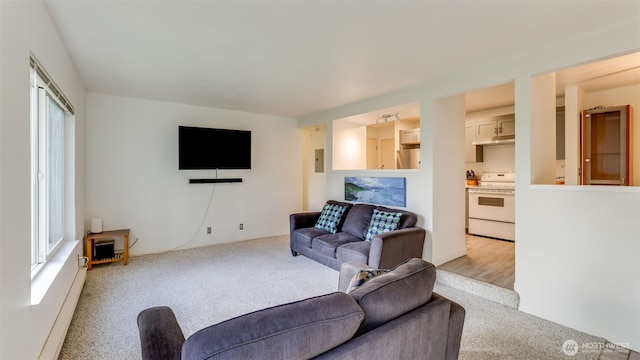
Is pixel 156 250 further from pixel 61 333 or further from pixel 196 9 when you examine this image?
pixel 196 9

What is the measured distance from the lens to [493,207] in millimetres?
5090

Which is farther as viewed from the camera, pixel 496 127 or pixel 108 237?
pixel 496 127

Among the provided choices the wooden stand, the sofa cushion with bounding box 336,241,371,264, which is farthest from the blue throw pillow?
the wooden stand

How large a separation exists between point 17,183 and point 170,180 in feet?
11.2

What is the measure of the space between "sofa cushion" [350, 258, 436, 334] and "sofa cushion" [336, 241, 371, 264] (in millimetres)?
1888

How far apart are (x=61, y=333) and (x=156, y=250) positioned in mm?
2570

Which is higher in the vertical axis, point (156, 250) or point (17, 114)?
point (17, 114)

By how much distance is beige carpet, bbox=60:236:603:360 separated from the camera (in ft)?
7.20

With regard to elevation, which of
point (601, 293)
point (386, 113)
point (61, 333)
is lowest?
point (61, 333)

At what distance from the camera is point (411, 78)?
11.5 feet

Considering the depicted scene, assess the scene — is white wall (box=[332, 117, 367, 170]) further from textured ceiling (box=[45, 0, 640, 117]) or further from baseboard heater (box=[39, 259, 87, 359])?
baseboard heater (box=[39, 259, 87, 359])

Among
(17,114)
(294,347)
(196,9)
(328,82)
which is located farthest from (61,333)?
(328,82)

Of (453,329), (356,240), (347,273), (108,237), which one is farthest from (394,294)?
(108,237)

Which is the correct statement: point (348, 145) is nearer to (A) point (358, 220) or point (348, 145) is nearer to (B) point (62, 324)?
(A) point (358, 220)
